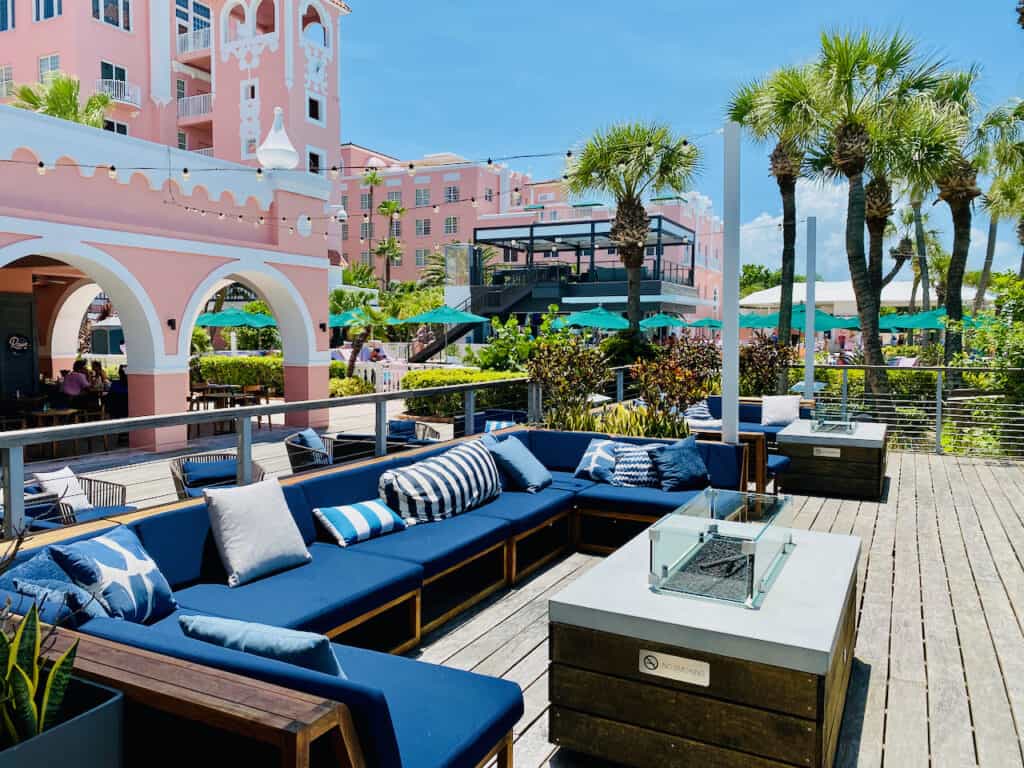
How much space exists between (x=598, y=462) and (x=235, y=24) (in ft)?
89.6

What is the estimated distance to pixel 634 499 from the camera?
513cm

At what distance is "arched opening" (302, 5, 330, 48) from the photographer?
26864 mm

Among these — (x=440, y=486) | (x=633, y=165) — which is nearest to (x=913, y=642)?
(x=440, y=486)

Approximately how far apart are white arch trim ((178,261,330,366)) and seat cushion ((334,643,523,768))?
33.6 ft

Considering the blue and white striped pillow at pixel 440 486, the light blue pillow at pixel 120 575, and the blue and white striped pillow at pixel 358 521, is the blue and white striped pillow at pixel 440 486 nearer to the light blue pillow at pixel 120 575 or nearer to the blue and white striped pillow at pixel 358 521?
the blue and white striped pillow at pixel 358 521

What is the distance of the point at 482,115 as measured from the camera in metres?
46.5

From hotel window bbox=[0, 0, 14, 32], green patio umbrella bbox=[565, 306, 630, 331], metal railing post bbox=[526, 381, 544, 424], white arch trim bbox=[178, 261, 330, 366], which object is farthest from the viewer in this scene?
hotel window bbox=[0, 0, 14, 32]

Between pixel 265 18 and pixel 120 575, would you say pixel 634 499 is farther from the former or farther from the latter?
pixel 265 18

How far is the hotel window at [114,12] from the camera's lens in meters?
24.4

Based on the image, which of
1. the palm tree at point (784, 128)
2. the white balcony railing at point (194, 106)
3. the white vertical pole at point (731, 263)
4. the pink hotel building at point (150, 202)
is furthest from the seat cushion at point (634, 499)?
the white balcony railing at point (194, 106)

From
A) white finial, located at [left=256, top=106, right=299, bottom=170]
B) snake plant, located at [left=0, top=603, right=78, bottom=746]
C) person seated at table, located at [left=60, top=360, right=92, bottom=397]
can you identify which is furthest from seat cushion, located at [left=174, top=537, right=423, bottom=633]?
white finial, located at [left=256, top=106, right=299, bottom=170]

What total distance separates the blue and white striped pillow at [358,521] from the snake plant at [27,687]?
94.4 inches

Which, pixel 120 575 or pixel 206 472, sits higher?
pixel 120 575

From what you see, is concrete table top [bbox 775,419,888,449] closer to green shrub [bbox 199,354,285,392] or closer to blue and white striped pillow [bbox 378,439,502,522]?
blue and white striped pillow [bbox 378,439,502,522]
